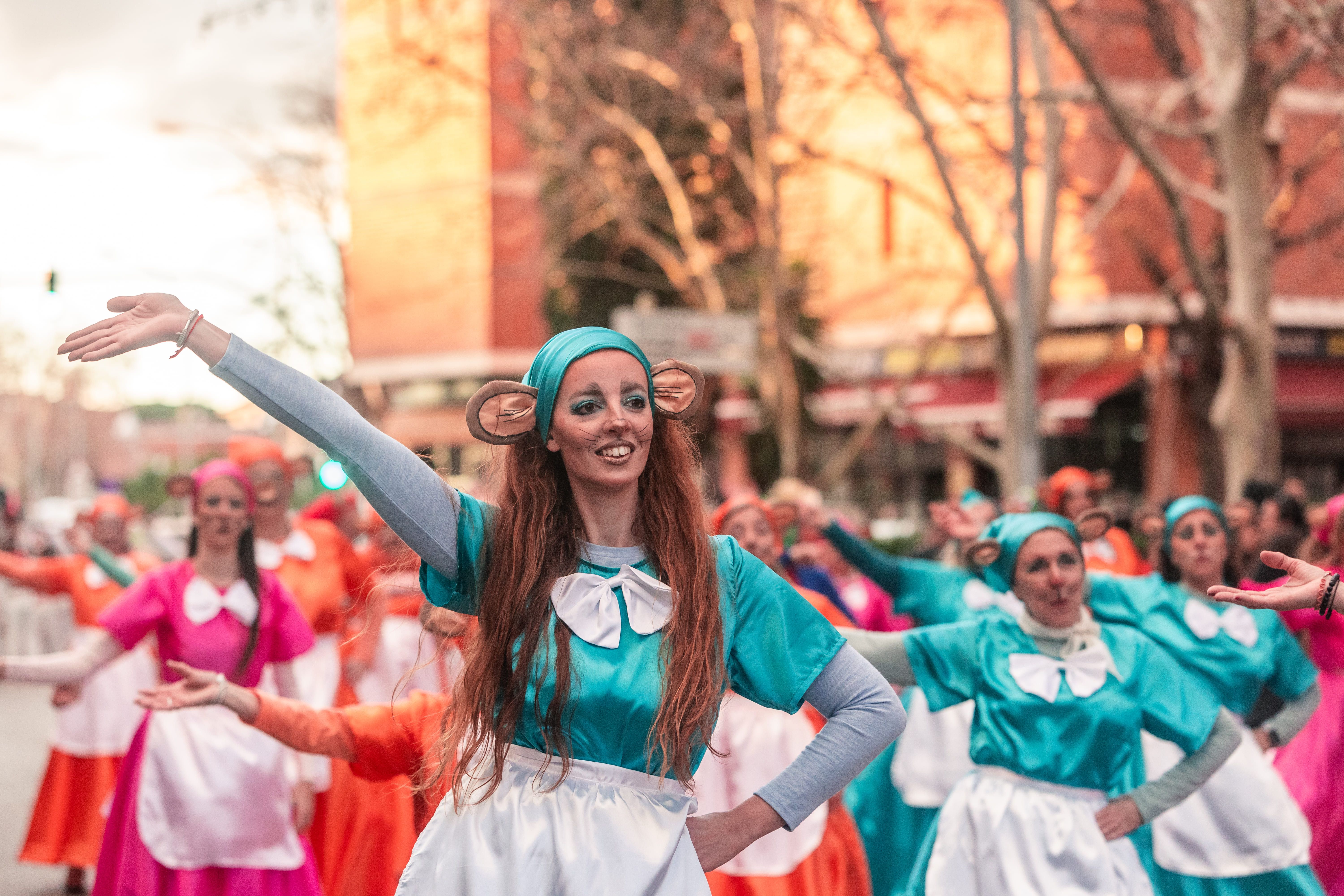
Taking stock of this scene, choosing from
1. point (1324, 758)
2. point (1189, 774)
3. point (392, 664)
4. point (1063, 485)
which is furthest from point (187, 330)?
point (1063, 485)

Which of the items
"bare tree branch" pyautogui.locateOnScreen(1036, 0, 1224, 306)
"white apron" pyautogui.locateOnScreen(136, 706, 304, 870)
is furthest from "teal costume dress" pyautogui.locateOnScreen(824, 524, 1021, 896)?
"bare tree branch" pyautogui.locateOnScreen(1036, 0, 1224, 306)

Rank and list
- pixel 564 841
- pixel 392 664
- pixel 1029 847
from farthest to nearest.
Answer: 1. pixel 392 664
2. pixel 1029 847
3. pixel 564 841

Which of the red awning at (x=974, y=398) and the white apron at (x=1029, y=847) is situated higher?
the red awning at (x=974, y=398)

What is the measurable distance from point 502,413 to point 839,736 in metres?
0.85

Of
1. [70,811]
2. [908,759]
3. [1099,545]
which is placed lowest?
[70,811]

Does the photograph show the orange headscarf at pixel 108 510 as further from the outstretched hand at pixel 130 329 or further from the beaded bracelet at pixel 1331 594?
the beaded bracelet at pixel 1331 594

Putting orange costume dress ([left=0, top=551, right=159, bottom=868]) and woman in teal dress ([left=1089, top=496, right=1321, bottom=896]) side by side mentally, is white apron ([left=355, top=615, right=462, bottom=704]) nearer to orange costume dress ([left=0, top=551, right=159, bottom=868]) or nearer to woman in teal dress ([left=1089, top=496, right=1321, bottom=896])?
orange costume dress ([left=0, top=551, right=159, bottom=868])

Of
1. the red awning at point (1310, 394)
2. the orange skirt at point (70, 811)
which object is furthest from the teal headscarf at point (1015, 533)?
the red awning at point (1310, 394)

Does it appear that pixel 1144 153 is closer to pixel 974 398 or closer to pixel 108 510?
pixel 108 510

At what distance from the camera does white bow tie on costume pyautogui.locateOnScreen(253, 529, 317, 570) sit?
25.5 feet

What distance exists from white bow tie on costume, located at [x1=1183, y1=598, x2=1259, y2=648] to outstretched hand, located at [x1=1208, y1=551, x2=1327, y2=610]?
2.89m

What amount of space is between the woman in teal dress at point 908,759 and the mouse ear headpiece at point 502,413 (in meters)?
3.77

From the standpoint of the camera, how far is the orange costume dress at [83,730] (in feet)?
26.9

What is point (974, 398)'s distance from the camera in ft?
85.2
